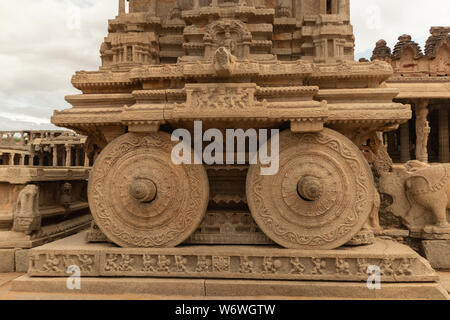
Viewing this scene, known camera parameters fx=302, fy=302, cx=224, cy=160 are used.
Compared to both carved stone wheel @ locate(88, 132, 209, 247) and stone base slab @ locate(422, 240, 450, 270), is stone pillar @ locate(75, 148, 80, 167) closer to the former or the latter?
carved stone wheel @ locate(88, 132, 209, 247)

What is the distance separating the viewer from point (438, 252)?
4.13 meters

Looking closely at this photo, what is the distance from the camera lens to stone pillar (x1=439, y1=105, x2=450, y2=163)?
17125 millimetres

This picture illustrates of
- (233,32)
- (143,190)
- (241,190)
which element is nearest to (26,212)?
(143,190)

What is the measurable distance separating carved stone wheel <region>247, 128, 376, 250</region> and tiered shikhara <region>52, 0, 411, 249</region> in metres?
0.01

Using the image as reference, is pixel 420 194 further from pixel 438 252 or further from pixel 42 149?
pixel 42 149

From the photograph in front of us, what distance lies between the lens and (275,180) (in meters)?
3.57

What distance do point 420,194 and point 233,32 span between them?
461 centimetres

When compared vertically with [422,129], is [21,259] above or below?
below

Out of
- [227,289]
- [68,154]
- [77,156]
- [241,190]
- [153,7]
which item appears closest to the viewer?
[227,289]

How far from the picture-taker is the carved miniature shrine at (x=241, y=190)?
3375mm

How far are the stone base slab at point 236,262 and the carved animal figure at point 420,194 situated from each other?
929mm

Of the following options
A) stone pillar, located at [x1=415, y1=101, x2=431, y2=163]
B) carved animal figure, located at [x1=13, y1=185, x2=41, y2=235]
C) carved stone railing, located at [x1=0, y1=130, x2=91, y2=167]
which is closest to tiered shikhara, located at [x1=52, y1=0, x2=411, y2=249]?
carved animal figure, located at [x1=13, y1=185, x2=41, y2=235]

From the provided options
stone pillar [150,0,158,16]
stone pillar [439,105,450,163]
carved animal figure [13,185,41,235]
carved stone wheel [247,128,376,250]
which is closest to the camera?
carved stone wheel [247,128,376,250]
